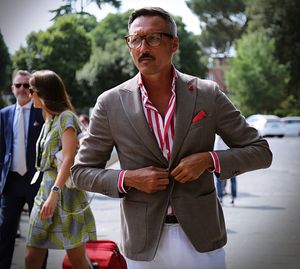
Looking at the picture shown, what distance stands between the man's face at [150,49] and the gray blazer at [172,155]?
0.34 feet

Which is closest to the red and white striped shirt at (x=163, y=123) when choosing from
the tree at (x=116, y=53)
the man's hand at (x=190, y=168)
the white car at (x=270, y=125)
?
A: the man's hand at (x=190, y=168)

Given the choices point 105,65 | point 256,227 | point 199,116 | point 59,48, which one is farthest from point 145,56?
point 105,65

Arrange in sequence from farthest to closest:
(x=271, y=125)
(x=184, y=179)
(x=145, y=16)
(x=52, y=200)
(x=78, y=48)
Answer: (x=271, y=125)
(x=78, y=48)
(x=52, y=200)
(x=145, y=16)
(x=184, y=179)

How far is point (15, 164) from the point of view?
4215 millimetres

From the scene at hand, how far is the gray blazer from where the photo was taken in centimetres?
222

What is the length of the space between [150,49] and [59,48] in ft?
15.9

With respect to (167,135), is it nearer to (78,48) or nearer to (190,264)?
(190,264)

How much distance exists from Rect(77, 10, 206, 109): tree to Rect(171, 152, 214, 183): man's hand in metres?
1.26

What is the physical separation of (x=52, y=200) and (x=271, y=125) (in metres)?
25.1

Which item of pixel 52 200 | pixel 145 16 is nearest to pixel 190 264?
pixel 145 16

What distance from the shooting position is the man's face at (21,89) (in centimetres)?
440

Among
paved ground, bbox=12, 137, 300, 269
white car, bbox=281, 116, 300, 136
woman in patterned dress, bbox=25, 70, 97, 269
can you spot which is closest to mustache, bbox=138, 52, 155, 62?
woman in patterned dress, bbox=25, 70, 97, 269

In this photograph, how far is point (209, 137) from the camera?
227cm

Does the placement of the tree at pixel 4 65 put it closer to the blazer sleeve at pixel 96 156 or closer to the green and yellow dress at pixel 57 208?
the green and yellow dress at pixel 57 208
